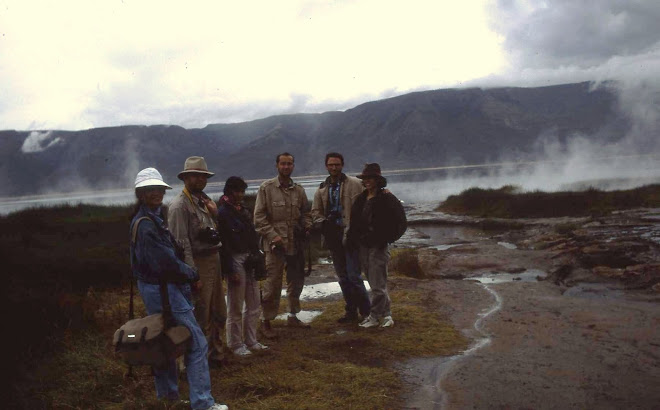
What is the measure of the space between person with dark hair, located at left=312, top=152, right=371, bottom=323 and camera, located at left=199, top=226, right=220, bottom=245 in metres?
2.00

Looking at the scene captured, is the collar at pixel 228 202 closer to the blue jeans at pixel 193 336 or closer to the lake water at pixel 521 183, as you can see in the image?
the blue jeans at pixel 193 336

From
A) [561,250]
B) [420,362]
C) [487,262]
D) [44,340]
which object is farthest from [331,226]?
[561,250]

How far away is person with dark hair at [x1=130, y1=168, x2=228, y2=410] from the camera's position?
3.74 meters

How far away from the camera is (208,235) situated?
482 cm

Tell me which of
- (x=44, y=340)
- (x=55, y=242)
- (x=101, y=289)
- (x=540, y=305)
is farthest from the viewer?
(x=55, y=242)

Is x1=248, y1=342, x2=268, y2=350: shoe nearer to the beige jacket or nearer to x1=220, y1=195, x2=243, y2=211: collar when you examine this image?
the beige jacket

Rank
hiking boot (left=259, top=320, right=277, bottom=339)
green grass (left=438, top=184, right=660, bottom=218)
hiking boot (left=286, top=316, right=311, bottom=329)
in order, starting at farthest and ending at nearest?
green grass (left=438, top=184, right=660, bottom=218) → hiking boot (left=286, top=316, right=311, bottom=329) → hiking boot (left=259, top=320, right=277, bottom=339)

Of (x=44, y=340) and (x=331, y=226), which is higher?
(x=331, y=226)

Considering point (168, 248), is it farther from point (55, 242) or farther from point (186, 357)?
point (55, 242)

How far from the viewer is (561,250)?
13.9 meters

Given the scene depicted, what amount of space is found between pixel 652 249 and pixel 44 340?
1347 cm

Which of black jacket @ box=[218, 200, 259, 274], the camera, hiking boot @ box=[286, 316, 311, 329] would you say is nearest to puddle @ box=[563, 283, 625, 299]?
hiking boot @ box=[286, 316, 311, 329]

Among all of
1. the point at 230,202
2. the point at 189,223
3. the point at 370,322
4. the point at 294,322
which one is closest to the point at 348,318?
the point at 370,322

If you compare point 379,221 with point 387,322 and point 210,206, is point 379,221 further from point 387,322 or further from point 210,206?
point 210,206
